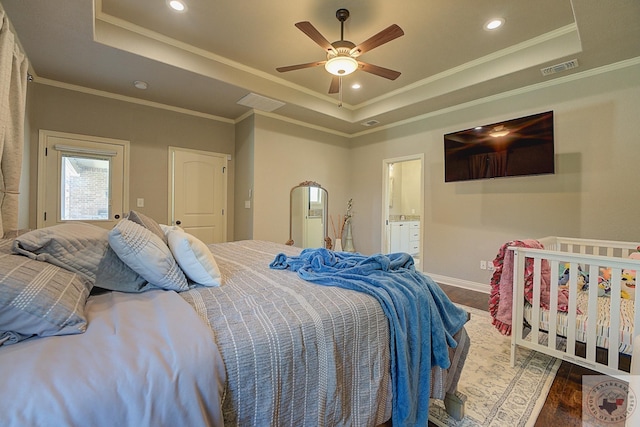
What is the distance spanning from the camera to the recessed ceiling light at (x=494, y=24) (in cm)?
263

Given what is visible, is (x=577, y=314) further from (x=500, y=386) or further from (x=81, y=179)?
(x=81, y=179)

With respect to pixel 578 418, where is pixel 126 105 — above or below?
above

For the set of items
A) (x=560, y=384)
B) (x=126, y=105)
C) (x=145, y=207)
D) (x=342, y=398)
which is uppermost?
(x=126, y=105)

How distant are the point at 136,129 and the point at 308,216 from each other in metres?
2.93

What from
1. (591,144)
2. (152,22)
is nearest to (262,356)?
(152,22)

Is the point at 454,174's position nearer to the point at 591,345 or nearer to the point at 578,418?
the point at 591,345

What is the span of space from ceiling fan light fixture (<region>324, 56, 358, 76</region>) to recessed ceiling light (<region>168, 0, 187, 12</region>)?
1401 mm

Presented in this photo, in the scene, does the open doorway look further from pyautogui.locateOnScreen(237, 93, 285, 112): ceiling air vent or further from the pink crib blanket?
the pink crib blanket

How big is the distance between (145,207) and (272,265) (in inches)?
125

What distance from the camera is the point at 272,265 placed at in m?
1.82

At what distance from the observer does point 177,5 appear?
2486 mm

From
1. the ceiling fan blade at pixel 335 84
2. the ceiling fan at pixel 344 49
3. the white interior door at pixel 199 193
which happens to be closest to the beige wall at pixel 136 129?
the white interior door at pixel 199 193

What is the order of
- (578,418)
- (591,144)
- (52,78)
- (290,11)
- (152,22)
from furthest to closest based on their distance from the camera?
(52,78), (591,144), (152,22), (290,11), (578,418)

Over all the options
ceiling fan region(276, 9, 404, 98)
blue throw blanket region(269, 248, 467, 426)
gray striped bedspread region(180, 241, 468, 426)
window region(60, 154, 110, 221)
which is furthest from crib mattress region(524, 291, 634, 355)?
window region(60, 154, 110, 221)
